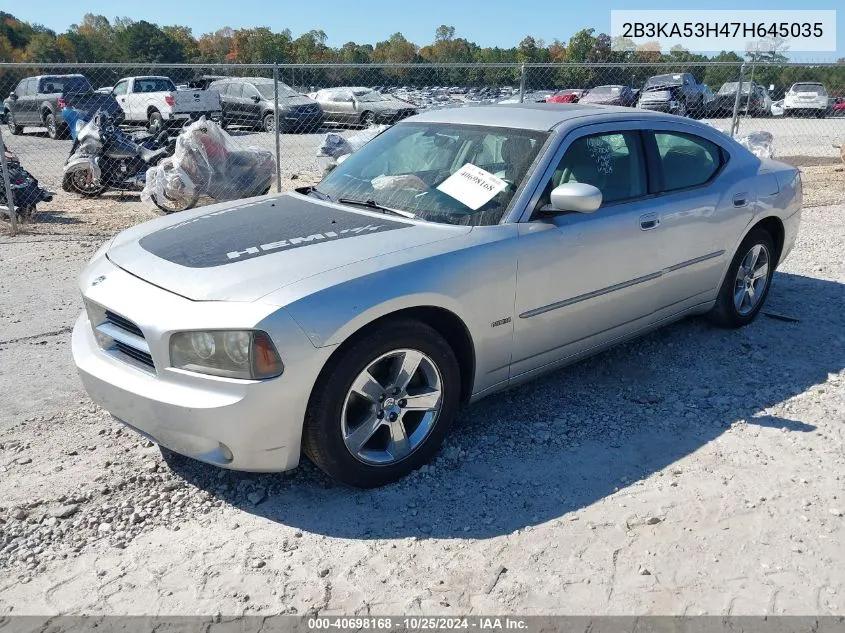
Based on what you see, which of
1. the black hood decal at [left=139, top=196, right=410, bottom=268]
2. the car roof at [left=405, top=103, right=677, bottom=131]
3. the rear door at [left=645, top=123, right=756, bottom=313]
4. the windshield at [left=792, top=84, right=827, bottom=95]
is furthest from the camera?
the windshield at [left=792, top=84, right=827, bottom=95]

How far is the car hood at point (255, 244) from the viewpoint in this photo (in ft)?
9.93

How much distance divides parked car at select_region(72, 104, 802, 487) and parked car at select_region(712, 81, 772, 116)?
20.0 m

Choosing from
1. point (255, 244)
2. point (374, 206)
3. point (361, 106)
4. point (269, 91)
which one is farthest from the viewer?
point (361, 106)

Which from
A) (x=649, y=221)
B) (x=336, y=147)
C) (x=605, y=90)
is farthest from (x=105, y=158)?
(x=605, y=90)

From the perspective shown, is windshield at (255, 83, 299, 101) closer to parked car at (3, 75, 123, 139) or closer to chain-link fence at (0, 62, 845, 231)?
chain-link fence at (0, 62, 845, 231)

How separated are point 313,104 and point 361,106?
225 cm

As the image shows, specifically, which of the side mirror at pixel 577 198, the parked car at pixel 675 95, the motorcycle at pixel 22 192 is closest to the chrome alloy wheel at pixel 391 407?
the side mirror at pixel 577 198

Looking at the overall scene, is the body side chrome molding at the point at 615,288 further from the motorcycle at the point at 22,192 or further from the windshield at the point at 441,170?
the motorcycle at the point at 22,192

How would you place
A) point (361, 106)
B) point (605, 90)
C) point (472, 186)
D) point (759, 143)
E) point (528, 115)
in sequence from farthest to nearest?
1. point (605, 90)
2. point (361, 106)
3. point (759, 143)
4. point (528, 115)
5. point (472, 186)

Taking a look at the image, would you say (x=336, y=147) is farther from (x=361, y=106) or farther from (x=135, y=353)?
(x=361, y=106)

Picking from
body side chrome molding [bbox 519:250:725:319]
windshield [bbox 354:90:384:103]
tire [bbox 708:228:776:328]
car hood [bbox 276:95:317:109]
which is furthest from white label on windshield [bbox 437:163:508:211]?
windshield [bbox 354:90:384:103]

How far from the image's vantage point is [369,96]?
74.6 feet

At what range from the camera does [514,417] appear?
4039 mm

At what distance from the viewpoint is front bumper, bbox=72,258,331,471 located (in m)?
2.81
